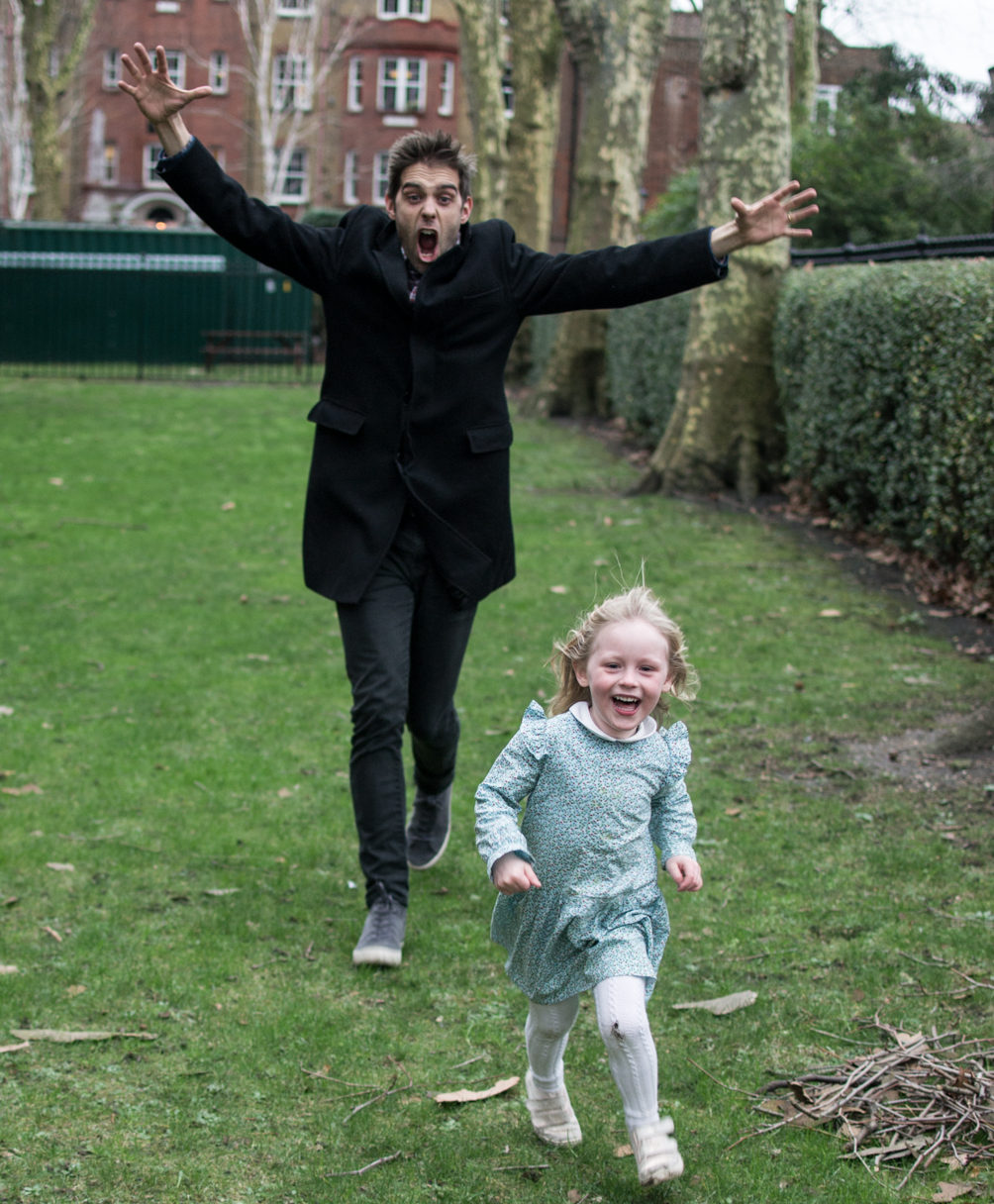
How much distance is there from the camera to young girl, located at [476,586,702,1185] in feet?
10.4

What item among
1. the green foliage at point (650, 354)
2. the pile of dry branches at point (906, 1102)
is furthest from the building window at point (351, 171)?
the pile of dry branches at point (906, 1102)

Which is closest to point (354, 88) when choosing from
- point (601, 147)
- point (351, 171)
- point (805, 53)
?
point (351, 171)

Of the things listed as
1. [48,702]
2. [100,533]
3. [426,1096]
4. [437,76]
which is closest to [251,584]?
[100,533]

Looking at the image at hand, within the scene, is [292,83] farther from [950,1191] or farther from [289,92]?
[950,1191]

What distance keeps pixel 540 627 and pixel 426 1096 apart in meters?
5.56

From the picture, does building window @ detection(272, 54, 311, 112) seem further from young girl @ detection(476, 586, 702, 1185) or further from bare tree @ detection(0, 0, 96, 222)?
young girl @ detection(476, 586, 702, 1185)

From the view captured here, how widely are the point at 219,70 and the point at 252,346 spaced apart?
29.3 meters

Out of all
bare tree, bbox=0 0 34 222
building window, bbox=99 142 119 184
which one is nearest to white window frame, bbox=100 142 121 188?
building window, bbox=99 142 119 184

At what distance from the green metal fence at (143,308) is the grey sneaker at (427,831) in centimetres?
2019

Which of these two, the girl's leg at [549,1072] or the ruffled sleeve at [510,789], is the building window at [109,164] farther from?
the girl's leg at [549,1072]

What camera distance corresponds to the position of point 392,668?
4453 mm

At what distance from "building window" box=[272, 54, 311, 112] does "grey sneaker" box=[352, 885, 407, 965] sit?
49468mm

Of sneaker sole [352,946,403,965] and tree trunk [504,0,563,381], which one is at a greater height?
tree trunk [504,0,563,381]

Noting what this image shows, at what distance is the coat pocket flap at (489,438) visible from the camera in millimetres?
4410
